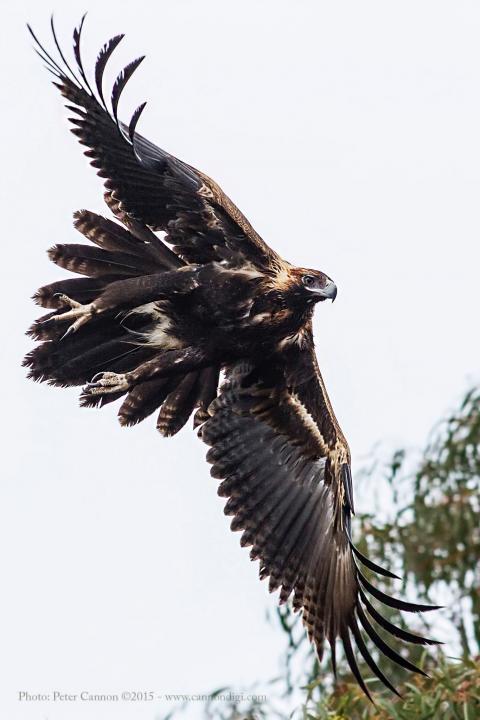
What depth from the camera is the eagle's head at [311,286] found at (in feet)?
30.1

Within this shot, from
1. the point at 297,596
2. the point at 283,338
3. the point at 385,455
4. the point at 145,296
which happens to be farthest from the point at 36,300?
the point at 385,455

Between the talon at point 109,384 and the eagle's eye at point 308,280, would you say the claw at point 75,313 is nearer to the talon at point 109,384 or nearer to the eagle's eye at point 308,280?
the talon at point 109,384

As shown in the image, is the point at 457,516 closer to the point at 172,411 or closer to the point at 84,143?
the point at 172,411

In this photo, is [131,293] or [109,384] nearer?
[131,293]

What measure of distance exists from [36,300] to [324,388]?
5.85 ft

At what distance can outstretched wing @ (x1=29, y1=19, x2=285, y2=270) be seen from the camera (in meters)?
9.05

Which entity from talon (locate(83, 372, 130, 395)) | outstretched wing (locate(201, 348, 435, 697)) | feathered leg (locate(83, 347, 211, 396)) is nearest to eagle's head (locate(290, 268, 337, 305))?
outstretched wing (locate(201, 348, 435, 697))

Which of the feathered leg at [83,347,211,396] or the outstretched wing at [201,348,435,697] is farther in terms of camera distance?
the outstretched wing at [201,348,435,697]

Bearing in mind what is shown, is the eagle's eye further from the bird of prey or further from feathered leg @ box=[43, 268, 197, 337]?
feathered leg @ box=[43, 268, 197, 337]

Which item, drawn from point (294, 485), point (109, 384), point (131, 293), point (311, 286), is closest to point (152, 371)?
point (109, 384)

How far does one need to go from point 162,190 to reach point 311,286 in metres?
0.96

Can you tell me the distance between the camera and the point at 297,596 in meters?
9.82

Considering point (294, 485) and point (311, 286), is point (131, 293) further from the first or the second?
point (294, 485)

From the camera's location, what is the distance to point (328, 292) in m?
9.20
